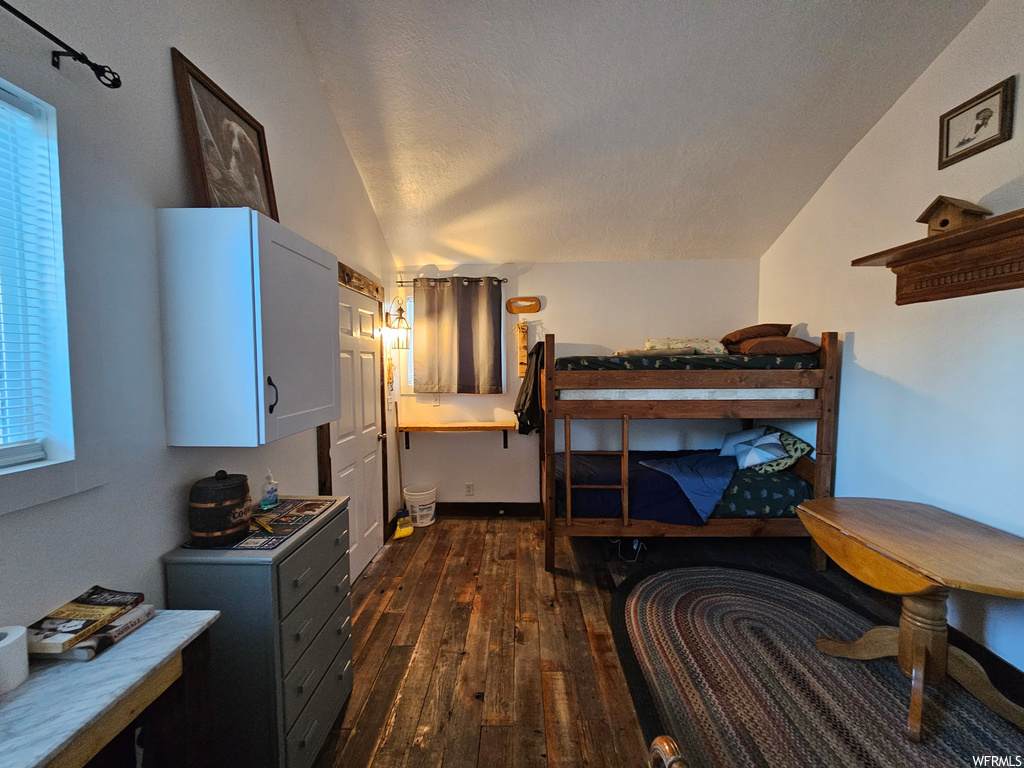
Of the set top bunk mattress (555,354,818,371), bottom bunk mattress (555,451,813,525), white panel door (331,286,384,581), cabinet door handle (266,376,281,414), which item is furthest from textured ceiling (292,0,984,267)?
bottom bunk mattress (555,451,813,525)

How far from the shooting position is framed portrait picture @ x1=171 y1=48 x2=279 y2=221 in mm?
1239

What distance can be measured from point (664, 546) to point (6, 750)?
10.2 feet

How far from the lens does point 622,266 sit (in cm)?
357

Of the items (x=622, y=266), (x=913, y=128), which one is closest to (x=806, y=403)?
(x=913, y=128)

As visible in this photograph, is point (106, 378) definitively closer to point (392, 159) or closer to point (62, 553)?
point (62, 553)

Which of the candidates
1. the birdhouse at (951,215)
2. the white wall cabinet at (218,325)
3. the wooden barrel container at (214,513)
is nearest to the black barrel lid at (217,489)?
the wooden barrel container at (214,513)

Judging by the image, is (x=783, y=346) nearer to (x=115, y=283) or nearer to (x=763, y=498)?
(x=763, y=498)

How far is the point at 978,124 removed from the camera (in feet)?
5.88

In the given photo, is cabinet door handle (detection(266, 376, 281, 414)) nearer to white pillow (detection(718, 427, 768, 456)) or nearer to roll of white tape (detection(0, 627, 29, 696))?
roll of white tape (detection(0, 627, 29, 696))

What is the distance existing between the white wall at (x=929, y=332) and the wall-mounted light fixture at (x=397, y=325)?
10.4 feet

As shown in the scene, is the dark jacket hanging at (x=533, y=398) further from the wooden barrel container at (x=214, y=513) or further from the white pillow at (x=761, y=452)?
the wooden barrel container at (x=214, y=513)

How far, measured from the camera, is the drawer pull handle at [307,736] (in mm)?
1263

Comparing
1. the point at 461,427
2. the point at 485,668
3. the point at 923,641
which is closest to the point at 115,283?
the point at 485,668

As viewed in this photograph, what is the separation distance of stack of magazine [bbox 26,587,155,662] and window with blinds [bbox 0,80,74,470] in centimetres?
35
